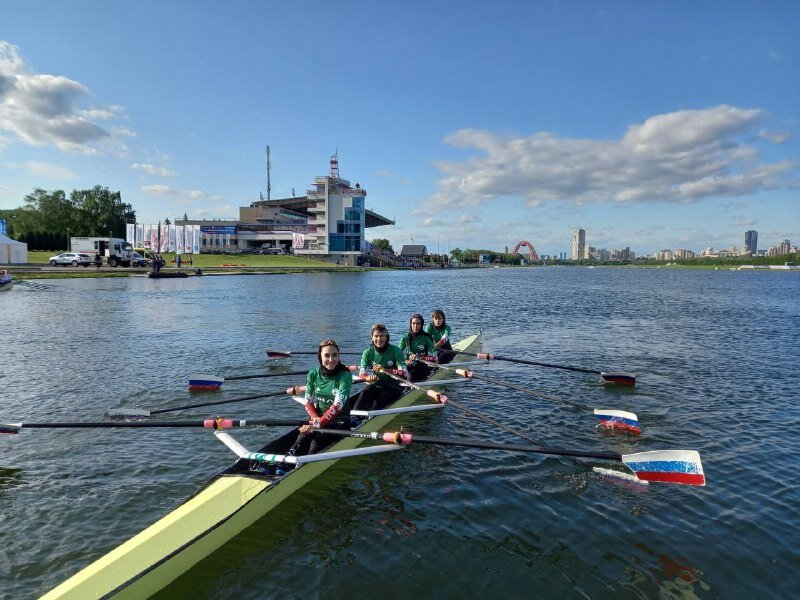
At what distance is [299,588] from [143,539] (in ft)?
7.00

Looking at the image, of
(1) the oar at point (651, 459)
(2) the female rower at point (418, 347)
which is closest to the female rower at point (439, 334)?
(2) the female rower at point (418, 347)

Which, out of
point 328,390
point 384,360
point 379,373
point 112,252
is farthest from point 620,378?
point 112,252

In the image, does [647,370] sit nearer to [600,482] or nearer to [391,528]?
[600,482]

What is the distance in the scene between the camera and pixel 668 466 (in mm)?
8352

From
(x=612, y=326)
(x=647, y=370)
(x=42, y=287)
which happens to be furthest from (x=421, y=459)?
(x=42, y=287)

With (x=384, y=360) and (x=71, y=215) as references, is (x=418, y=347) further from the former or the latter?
(x=71, y=215)

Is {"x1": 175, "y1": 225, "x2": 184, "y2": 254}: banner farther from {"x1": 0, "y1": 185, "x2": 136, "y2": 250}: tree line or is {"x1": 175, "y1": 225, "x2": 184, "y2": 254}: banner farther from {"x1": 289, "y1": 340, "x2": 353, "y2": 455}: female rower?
{"x1": 289, "y1": 340, "x2": 353, "y2": 455}: female rower

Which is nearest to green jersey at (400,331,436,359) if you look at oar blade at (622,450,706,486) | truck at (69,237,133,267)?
oar blade at (622,450,706,486)

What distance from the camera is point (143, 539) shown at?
593cm

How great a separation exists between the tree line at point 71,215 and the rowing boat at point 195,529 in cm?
12663

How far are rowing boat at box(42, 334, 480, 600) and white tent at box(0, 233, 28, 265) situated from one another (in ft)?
270

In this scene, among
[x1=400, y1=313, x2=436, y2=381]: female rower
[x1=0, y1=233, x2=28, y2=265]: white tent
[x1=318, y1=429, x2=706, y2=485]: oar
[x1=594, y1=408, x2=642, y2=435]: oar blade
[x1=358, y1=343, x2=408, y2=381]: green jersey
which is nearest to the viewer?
[x1=318, y1=429, x2=706, y2=485]: oar

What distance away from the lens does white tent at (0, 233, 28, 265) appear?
6881 cm

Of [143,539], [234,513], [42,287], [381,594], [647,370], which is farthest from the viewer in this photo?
[42,287]
